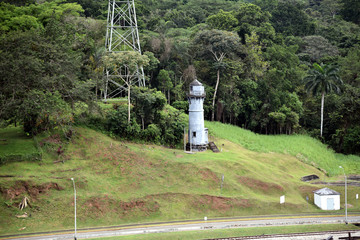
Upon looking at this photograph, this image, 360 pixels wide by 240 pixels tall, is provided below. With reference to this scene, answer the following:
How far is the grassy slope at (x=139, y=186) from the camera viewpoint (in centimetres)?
3519

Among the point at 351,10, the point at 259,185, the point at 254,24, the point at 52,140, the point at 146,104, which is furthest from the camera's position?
the point at 351,10

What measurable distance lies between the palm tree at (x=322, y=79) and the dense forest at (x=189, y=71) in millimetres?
174

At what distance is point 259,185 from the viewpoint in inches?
1705

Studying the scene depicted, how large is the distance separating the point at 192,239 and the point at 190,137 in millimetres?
20230

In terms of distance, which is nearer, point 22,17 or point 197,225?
point 197,225

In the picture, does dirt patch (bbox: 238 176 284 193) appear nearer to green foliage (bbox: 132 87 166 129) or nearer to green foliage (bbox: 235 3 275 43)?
green foliage (bbox: 132 87 166 129)

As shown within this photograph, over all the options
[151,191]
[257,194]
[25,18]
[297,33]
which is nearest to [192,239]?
[151,191]

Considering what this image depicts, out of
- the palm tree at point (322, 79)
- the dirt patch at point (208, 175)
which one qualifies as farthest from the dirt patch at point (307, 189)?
the palm tree at point (322, 79)

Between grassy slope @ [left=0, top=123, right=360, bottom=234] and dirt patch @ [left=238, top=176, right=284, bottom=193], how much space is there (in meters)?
0.11

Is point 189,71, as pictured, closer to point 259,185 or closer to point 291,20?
point 259,185

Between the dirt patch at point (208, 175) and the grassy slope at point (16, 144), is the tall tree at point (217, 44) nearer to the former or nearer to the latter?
the dirt patch at point (208, 175)

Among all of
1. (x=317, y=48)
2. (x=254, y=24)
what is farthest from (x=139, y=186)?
(x=317, y=48)

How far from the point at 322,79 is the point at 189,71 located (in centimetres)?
2278

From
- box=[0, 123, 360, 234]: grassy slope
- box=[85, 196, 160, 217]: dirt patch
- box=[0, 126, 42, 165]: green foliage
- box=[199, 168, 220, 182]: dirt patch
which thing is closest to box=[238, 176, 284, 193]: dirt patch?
box=[0, 123, 360, 234]: grassy slope
